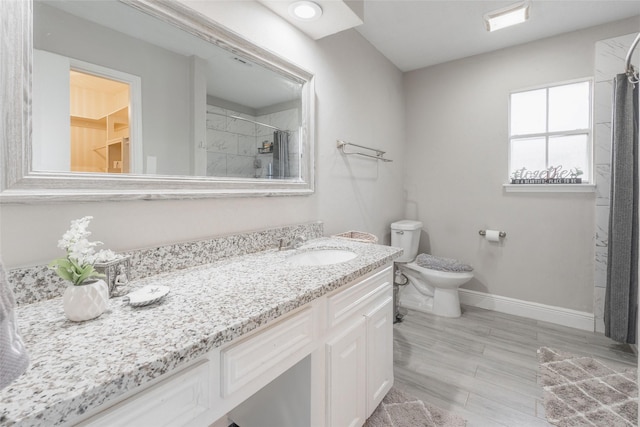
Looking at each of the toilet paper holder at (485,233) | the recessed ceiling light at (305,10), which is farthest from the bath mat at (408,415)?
the recessed ceiling light at (305,10)

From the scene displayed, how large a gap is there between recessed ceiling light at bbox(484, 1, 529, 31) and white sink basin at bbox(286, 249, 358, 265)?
1891mm

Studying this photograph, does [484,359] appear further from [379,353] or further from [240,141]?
[240,141]

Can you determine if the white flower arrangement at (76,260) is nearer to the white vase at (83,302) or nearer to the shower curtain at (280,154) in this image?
the white vase at (83,302)

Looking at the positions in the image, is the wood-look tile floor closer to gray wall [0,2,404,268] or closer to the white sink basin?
the white sink basin

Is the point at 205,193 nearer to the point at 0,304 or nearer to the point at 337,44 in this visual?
the point at 0,304

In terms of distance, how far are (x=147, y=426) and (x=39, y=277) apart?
0.59 meters

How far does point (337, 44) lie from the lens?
2.21 m

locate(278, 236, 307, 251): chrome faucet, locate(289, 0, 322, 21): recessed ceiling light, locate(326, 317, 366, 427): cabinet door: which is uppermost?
locate(289, 0, 322, 21): recessed ceiling light

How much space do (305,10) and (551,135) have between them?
236 cm

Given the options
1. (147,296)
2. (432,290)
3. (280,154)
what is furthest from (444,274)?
(147,296)

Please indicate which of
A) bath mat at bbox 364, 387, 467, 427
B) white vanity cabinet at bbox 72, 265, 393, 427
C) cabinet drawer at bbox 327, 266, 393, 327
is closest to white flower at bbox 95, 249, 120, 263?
white vanity cabinet at bbox 72, 265, 393, 427

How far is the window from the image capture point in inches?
97.9

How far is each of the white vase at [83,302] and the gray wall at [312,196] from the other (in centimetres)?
26

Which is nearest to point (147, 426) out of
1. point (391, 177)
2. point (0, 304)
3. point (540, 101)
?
point (0, 304)
